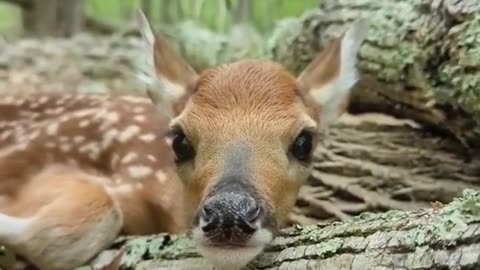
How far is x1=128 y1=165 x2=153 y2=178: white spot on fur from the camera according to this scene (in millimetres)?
3287

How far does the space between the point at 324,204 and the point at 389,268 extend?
1.42m

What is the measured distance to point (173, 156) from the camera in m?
3.08

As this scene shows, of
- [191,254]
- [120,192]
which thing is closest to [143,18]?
[120,192]

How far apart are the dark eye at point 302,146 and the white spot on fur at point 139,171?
0.71m

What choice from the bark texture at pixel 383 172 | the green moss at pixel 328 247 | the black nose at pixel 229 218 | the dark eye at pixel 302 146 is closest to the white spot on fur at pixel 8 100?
the bark texture at pixel 383 172

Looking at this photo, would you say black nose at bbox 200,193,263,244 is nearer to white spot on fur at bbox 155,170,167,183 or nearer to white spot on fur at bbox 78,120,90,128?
white spot on fur at bbox 155,170,167,183

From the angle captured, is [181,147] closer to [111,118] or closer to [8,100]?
[111,118]

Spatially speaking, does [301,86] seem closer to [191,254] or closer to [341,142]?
[191,254]

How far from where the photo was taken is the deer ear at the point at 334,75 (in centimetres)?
306

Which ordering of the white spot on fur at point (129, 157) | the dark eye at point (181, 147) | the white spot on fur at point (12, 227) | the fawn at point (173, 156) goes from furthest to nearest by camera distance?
the white spot on fur at point (129, 157)
the white spot on fur at point (12, 227)
the dark eye at point (181, 147)
the fawn at point (173, 156)

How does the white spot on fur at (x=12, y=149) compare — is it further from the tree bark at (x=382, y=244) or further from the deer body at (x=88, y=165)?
the tree bark at (x=382, y=244)

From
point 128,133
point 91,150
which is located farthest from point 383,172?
point 91,150

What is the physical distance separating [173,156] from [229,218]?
33.7 inches

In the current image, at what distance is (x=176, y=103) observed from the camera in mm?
3025
